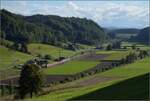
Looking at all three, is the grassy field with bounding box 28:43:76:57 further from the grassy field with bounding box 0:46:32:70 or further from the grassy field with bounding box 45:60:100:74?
the grassy field with bounding box 45:60:100:74

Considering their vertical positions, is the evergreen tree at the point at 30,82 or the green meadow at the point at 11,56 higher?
Answer: the evergreen tree at the point at 30,82

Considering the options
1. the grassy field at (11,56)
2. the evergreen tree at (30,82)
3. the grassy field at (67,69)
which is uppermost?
the evergreen tree at (30,82)

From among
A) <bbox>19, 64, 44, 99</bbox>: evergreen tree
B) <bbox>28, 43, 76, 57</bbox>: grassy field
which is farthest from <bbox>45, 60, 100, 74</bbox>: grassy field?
<bbox>28, 43, 76, 57</bbox>: grassy field

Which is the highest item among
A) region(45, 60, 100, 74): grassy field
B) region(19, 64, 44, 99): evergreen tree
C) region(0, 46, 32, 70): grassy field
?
region(19, 64, 44, 99): evergreen tree

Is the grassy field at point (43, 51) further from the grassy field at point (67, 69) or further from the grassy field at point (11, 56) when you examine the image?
the grassy field at point (67, 69)

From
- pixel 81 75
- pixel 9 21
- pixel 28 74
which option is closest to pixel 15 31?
pixel 9 21

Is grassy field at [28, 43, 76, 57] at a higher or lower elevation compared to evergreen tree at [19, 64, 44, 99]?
lower

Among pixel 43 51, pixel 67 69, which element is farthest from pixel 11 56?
pixel 67 69

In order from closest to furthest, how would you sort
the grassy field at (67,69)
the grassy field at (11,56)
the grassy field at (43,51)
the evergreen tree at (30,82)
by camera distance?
1. the evergreen tree at (30,82)
2. the grassy field at (67,69)
3. the grassy field at (11,56)
4. the grassy field at (43,51)

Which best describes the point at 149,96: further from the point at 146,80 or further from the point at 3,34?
the point at 3,34

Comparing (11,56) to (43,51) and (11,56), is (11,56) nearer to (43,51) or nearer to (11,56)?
(11,56)

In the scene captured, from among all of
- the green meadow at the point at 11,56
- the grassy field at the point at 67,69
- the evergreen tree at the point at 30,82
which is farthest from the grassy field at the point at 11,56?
the evergreen tree at the point at 30,82

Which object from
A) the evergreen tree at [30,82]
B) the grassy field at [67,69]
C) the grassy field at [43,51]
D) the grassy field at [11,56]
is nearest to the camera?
→ the evergreen tree at [30,82]

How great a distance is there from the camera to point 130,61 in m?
96.2
